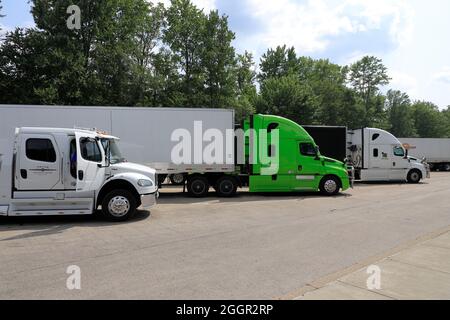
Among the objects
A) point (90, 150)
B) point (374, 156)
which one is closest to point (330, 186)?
point (374, 156)

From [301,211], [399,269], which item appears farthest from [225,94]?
[399,269]

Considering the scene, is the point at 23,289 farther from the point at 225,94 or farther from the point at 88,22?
the point at 225,94

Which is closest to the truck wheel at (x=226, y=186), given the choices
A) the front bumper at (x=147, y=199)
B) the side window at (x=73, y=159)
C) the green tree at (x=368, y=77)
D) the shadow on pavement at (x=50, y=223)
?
the shadow on pavement at (x=50, y=223)

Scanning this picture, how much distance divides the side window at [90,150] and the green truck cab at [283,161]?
695 cm

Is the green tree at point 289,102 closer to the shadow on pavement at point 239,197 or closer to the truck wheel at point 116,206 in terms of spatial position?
the shadow on pavement at point 239,197

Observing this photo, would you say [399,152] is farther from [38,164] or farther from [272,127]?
[38,164]

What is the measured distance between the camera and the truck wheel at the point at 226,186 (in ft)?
50.7

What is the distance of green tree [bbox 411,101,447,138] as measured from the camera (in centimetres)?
8231

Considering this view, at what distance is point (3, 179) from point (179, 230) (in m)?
4.62

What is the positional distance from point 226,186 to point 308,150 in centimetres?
383

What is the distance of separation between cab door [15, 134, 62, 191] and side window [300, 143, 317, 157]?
9.75m

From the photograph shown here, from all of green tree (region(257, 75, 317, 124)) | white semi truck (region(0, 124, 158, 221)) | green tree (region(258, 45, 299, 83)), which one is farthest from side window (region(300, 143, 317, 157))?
green tree (region(258, 45, 299, 83))

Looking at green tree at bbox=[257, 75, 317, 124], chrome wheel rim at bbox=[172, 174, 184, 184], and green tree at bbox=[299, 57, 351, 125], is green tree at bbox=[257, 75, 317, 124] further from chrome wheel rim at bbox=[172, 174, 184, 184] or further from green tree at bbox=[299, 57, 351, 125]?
chrome wheel rim at bbox=[172, 174, 184, 184]

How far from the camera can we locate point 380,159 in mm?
22750
